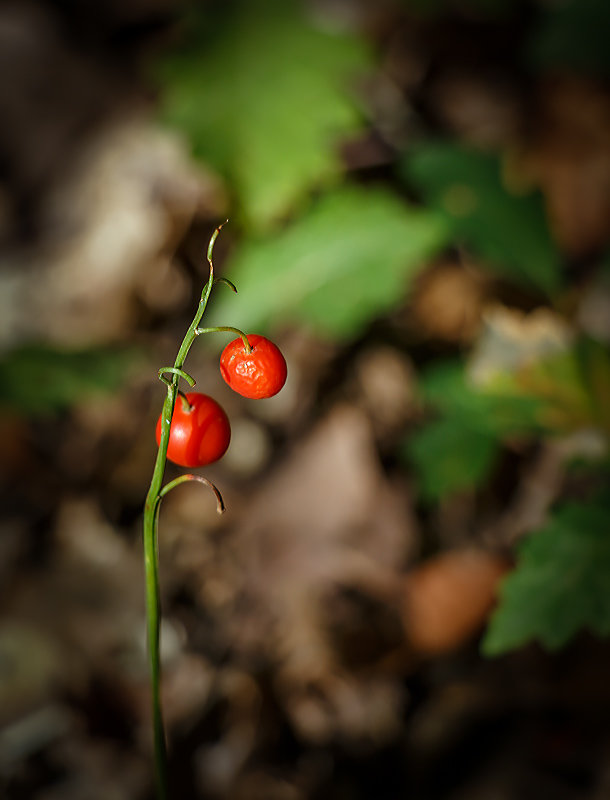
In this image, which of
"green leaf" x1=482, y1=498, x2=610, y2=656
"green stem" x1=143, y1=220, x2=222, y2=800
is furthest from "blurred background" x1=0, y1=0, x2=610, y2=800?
"green stem" x1=143, y1=220, x2=222, y2=800

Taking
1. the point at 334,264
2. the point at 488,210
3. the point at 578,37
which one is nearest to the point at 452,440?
the point at 334,264

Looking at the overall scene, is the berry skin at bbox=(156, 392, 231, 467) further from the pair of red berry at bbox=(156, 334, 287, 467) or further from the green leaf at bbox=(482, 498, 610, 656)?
the green leaf at bbox=(482, 498, 610, 656)

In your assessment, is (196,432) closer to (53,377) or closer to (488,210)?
(53,377)

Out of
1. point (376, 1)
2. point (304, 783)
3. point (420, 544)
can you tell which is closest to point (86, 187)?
point (376, 1)

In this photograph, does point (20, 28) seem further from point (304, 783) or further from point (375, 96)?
point (304, 783)

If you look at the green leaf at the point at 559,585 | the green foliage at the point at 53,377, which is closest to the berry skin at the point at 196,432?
the green leaf at the point at 559,585

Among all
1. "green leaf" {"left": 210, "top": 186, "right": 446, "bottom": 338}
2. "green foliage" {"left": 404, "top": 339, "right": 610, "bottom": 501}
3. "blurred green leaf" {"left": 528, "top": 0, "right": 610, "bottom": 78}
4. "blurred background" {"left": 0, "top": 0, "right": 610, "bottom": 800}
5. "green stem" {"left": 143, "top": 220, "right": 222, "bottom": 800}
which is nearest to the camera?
"green stem" {"left": 143, "top": 220, "right": 222, "bottom": 800}

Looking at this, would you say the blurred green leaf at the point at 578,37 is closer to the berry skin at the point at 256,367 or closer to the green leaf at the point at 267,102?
the green leaf at the point at 267,102
